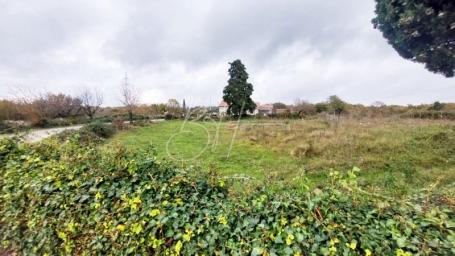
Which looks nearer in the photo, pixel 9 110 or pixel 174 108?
pixel 9 110

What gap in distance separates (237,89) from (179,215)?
23.9 meters

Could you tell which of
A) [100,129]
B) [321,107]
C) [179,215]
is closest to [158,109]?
[100,129]

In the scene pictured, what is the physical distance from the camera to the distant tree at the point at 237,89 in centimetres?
2462

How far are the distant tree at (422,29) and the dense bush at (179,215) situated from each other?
25.0ft

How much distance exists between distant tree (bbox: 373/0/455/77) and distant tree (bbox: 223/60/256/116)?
16.7m

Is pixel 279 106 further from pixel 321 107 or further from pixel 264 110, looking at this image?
pixel 321 107

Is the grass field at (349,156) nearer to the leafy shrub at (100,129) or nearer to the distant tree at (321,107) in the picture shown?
the leafy shrub at (100,129)

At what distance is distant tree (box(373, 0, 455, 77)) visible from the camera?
20.2ft

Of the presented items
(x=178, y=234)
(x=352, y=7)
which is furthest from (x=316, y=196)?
(x=352, y=7)

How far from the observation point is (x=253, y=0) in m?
6.66

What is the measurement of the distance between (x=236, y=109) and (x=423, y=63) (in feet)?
57.7

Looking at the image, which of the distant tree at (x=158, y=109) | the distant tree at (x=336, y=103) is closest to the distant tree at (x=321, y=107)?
the distant tree at (x=336, y=103)

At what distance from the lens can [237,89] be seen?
81.3 feet

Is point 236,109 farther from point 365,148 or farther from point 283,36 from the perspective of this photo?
point 365,148
